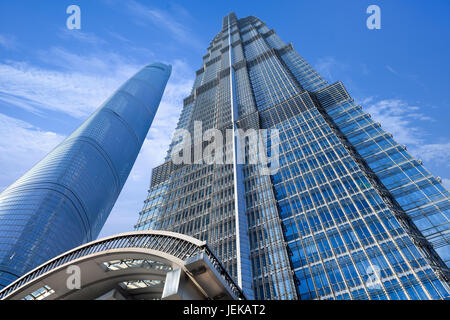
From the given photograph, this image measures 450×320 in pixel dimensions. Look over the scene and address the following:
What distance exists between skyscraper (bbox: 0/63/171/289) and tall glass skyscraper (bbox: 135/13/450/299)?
54.8 metres

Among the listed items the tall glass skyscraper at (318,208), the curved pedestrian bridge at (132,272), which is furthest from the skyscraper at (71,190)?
the curved pedestrian bridge at (132,272)

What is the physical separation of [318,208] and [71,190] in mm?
106066

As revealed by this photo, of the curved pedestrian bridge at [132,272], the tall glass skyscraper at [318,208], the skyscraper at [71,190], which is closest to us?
the curved pedestrian bridge at [132,272]

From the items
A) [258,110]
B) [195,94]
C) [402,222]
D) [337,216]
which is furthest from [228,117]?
[402,222]

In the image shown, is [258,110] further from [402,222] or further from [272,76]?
[402,222]

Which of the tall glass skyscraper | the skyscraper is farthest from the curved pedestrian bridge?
the skyscraper

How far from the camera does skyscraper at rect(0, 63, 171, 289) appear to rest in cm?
10094

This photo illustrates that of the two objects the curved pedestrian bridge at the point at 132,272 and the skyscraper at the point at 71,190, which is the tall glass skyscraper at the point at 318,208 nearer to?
the curved pedestrian bridge at the point at 132,272

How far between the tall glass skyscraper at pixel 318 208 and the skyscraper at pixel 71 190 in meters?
54.8

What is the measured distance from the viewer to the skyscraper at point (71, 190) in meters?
101

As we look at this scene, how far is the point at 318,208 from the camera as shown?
47719mm

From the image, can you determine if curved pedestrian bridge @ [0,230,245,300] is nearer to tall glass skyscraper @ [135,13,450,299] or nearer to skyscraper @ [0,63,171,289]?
tall glass skyscraper @ [135,13,450,299]
